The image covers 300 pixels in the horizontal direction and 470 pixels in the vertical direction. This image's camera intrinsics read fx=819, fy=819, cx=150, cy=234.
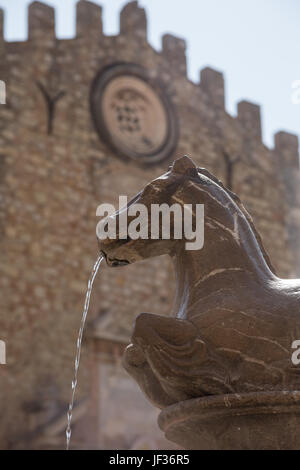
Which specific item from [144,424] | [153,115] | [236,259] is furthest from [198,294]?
[153,115]

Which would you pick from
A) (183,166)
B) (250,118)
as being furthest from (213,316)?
(250,118)

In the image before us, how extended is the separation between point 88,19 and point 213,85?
2.56 metres

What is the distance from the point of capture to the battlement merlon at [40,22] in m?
11.9

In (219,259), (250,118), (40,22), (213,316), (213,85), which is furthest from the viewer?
(250,118)

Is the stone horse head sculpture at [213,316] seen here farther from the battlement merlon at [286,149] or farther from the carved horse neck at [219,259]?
the battlement merlon at [286,149]

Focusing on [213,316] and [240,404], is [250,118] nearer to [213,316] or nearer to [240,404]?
[213,316]

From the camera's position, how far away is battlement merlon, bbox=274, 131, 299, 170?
1468 cm

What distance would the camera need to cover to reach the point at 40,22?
12.0 m

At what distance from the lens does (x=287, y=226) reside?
14.2 metres

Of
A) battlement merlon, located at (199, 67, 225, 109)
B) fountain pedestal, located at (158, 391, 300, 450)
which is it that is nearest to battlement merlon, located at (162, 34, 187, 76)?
battlement merlon, located at (199, 67, 225, 109)

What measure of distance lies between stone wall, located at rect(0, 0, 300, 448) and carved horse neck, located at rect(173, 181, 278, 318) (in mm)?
6718

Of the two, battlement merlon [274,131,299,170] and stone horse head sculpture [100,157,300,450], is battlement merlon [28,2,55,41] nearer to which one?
battlement merlon [274,131,299,170]

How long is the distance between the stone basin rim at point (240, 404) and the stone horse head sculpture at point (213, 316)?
1.6 inches

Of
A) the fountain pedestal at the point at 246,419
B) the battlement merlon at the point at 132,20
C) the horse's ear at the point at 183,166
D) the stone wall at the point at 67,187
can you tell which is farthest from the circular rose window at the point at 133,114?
the fountain pedestal at the point at 246,419
